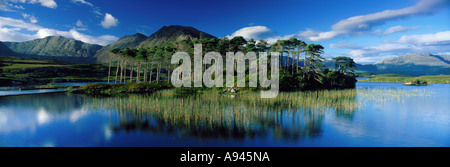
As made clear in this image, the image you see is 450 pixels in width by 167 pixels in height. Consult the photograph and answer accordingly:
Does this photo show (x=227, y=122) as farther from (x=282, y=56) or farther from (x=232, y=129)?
(x=282, y=56)

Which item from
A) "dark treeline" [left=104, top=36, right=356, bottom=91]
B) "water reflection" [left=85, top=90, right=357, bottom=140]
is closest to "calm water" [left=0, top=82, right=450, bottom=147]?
"water reflection" [left=85, top=90, right=357, bottom=140]

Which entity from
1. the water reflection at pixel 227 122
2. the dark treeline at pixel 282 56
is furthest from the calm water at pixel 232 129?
the dark treeline at pixel 282 56

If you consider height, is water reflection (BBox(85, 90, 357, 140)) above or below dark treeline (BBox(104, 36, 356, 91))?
below

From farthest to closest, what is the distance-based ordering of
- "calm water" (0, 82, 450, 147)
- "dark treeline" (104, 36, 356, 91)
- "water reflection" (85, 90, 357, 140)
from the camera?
"dark treeline" (104, 36, 356, 91) → "water reflection" (85, 90, 357, 140) → "calm water" (0, 82, 450, 147)

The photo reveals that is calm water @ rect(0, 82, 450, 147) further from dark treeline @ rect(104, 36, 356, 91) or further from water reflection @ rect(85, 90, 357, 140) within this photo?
dark treeline @ rect(104, 36, 356, 91)

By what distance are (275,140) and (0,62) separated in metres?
220

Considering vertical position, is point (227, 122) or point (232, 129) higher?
point (227, 122)

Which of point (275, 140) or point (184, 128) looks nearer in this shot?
point (275, 140)

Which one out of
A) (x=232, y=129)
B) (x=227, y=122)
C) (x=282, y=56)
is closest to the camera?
(x=232, y=129)

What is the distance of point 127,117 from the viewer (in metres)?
23.0

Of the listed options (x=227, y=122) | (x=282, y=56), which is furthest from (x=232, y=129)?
(x=282, y=56)
